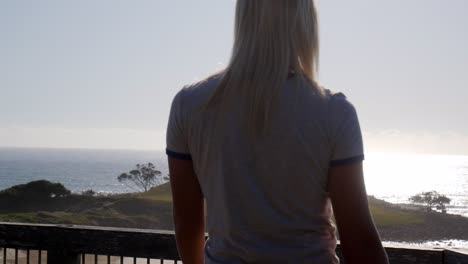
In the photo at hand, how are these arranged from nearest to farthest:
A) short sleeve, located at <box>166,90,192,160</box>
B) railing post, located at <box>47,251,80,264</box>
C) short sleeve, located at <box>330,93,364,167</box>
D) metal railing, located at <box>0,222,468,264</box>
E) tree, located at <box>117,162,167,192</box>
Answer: short sleeve, located at <box>330,93,364,167</box> < short sleeve, located at <box>166,90,192,160</box> < metal railing, located at <box>0,222,468,264</box> < railing post, located at <box>47,251,80,264</box> < tree, located at <box>117,162,167,192</box>

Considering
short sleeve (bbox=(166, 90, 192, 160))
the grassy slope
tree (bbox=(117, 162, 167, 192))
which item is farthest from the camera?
tree (bbox=(117, 162, 167, 192))

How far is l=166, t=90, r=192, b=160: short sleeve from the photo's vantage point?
155 centimetres

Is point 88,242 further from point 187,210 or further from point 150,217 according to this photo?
point 150,217

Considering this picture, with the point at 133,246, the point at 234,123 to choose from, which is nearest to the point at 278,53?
the point at 234,123

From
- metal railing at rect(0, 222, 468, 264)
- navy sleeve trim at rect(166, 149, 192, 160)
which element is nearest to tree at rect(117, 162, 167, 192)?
metal railing at rect(0, 222, 468, 264)

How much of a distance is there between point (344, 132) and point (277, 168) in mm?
181

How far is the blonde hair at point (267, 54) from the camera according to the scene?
4.53ft

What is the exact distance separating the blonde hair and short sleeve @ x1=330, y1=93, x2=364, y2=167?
0.11 metres

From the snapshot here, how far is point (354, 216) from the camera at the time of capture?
4.65ft

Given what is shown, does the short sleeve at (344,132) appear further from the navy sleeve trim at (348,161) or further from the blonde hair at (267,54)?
the blonde hair at (267,54)

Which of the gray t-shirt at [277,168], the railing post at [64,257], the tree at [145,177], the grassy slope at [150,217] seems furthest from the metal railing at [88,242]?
the tree at [145,177]

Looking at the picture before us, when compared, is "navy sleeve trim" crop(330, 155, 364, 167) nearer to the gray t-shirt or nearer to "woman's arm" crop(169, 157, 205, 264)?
the gray t-shirt

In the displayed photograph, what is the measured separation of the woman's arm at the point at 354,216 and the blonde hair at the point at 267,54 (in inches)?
8.8

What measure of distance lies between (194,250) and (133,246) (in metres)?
1.43
